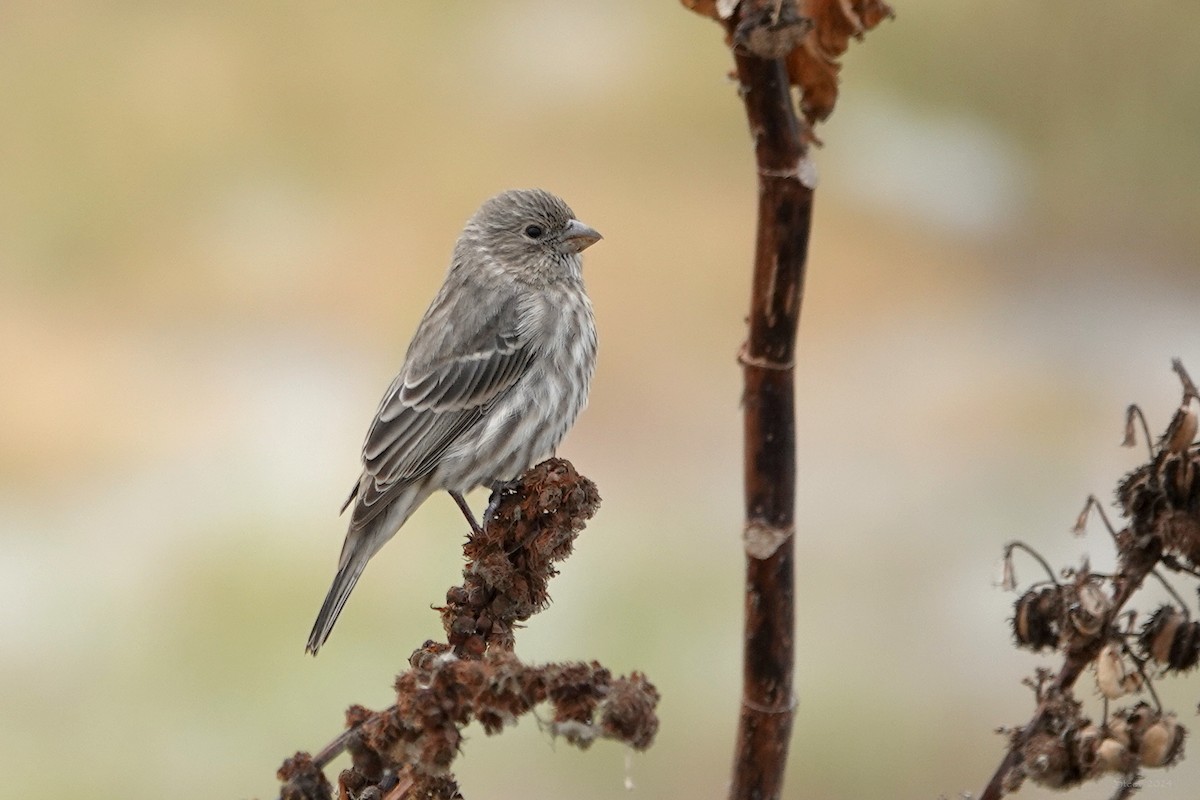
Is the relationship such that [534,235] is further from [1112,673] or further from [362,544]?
[1112,673]

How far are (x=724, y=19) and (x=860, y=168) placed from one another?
4.25 metres

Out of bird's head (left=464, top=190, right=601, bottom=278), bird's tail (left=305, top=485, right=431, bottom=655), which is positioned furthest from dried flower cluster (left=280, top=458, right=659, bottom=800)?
bird's head (left=464, top=190, right=601, bottom=278)

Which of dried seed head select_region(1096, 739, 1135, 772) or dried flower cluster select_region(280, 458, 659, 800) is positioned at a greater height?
dried flower cluster select_region(280, 458, 659, 800)

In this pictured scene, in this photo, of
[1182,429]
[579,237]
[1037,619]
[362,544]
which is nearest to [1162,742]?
[1037,619]

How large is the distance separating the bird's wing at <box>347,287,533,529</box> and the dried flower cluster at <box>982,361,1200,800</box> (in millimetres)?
2182

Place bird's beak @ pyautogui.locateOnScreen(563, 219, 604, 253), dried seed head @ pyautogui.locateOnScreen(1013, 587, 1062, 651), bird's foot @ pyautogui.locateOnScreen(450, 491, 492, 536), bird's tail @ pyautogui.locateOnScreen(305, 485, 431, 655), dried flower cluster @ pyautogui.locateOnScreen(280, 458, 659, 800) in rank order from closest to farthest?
1. dried flower cluster @ pyautogui.locateOnScreen(280, 458, 659, 800)
2. dried seed head @ pyautogui.locateOnScreen(1013, 587, 1062, 651)
3. bird's foot @ pyautogui.locateOnScreen(450, 491, 492, 536)
4. bird's tail @ pyautogui.locateOnScreen(305, 485, 431, 655)
5. bird's beak @ pyautogui.locateOnScreen(563, 219, 604, 253)

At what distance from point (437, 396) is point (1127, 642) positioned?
93.6 inches

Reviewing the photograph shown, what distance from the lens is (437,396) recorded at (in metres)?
3.36

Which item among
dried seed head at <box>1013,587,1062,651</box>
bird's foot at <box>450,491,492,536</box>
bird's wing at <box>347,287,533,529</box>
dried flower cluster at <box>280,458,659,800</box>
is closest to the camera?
dried flower cluster at <box>280,458,659,800</box>

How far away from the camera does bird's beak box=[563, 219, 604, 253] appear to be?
3.63 metres

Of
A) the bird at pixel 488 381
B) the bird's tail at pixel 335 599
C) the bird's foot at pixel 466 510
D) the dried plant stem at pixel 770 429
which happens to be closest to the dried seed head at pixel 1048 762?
the dried plant stem at pixel 770 429

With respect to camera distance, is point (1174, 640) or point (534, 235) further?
point (534, 235)

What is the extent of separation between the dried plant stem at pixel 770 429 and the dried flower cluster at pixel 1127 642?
0.22 metres

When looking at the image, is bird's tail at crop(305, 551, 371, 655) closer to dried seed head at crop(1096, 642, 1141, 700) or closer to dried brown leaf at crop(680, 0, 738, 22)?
dried seed head at crop(1096, 642, 1141, 700)
